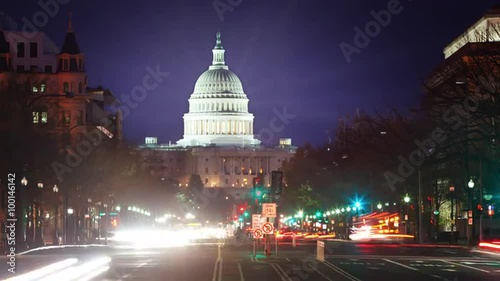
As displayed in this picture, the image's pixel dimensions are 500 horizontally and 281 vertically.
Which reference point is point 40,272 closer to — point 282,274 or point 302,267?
point 282,274

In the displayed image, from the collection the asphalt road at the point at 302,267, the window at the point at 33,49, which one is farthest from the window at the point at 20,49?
the asphalt road at the point at 302,267

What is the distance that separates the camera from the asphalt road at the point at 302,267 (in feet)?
159

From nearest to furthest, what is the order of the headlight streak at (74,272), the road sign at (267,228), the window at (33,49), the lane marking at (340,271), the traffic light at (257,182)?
the headlight streak at (74,272), the lane marking at (340,271), the road sign at (267,228), the traffic light at (257,182), the window at (33,49)

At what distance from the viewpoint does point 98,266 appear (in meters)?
49.7

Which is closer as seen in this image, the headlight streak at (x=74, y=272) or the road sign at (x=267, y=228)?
the headlight streak at (x=74, y=272)

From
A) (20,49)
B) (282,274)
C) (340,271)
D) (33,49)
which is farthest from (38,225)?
(33,49)

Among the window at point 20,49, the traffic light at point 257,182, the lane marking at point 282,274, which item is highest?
the window at point 20,49

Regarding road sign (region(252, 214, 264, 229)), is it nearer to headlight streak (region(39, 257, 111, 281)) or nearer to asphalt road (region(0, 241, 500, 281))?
asphalt road (region(0, 241, 500, 281))

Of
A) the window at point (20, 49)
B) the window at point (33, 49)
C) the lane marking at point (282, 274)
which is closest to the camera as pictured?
the lane marking at point (282, 274)

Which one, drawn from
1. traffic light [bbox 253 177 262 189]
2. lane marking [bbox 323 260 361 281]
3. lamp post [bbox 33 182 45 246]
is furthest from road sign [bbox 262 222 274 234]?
lamp post [bbox 33 182 45 246]

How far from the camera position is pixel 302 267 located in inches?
2272

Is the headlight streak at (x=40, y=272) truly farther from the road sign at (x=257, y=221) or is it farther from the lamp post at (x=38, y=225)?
the lamp post at (x=38, y=225)

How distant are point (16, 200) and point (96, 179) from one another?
29906 mm

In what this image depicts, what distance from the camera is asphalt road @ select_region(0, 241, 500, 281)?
48.3 metres
